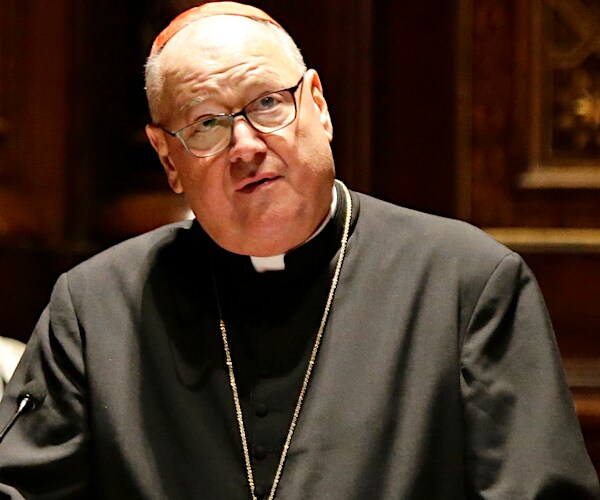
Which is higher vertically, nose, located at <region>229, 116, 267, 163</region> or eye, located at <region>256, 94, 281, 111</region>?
eye, located at <region>256, 94, 281, 111</region>

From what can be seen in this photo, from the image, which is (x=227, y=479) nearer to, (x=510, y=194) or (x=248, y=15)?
(x=248, y=15)

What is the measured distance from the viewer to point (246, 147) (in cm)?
236

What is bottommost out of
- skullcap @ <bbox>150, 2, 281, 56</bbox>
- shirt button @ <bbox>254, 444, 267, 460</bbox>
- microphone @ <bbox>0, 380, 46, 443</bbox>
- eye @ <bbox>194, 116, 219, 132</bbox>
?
shirt button @ <bbox>254, 444, 267, 460</bbox>

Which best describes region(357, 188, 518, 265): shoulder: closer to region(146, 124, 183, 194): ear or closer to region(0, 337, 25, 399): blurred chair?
region(146, 124, 183, 194): ear

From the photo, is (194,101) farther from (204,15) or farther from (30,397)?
(30,397)

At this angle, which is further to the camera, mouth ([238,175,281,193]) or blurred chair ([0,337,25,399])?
blurred chair ([0,337,25,399])

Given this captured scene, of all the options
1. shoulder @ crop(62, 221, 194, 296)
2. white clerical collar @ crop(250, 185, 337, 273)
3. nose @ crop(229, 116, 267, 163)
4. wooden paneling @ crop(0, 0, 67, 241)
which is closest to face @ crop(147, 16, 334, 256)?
nose @ crop(229, 116, 267, 163)

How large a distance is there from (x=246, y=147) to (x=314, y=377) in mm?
470

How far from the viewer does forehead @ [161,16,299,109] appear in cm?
240

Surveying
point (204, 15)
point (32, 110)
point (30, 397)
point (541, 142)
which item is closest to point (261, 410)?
point (30, 397)

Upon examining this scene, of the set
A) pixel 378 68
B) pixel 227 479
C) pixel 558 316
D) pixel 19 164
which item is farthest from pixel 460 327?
pixel 19 164

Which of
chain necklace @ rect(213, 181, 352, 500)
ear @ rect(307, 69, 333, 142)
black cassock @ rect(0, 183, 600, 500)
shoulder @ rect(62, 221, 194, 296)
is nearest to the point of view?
black cassock @ rect(0, 183, 600, 500)

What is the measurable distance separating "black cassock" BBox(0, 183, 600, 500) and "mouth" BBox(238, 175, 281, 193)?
237 millimetres

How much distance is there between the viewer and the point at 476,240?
8.29 ft
